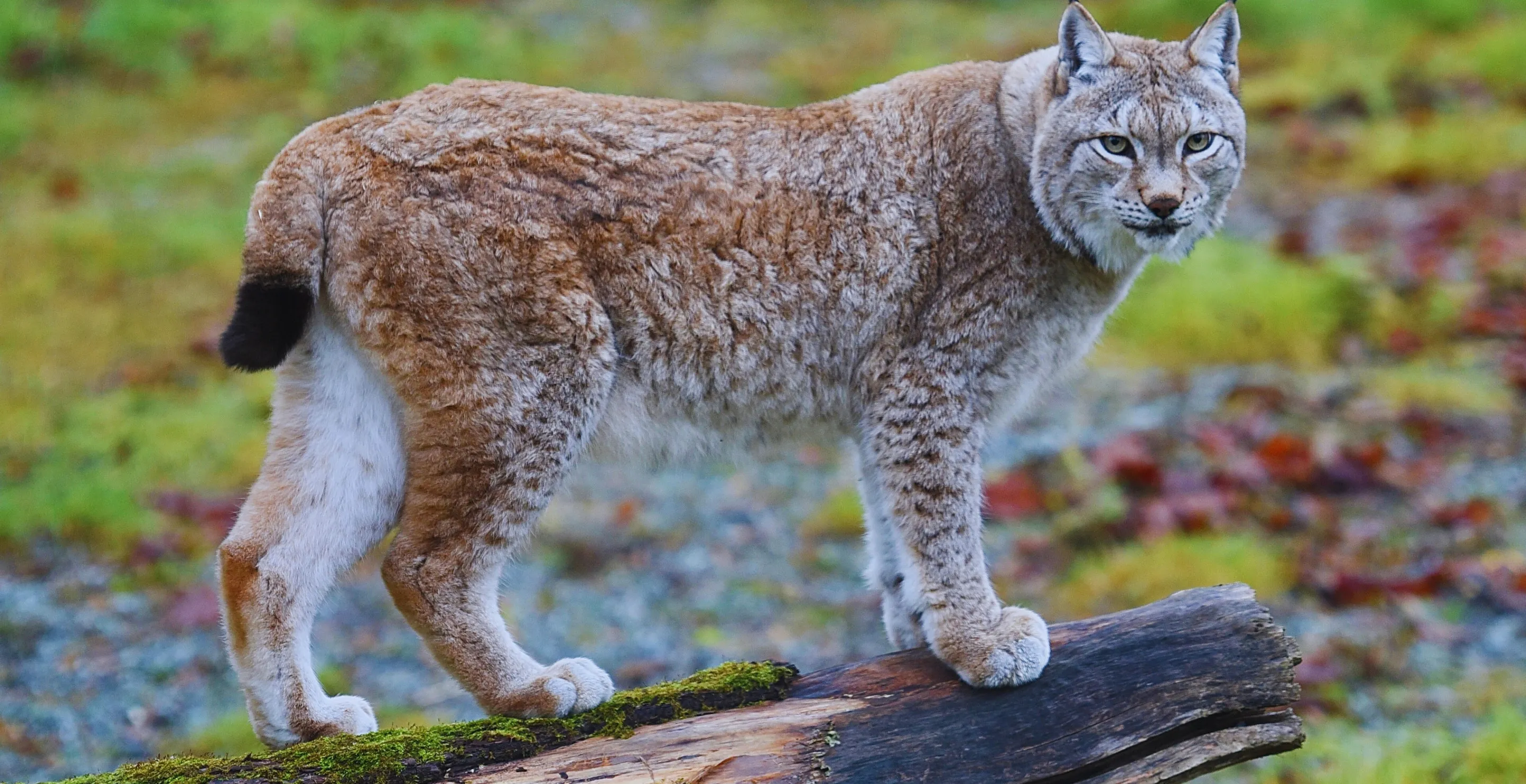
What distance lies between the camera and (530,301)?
A: 4.18m

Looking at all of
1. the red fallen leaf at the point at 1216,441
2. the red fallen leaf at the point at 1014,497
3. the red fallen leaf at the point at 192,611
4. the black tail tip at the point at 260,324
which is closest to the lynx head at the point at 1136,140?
the black tail tip at the point at 260,324

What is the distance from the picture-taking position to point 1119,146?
4.55 m

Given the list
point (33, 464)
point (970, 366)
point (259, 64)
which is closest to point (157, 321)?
point (33, 464)

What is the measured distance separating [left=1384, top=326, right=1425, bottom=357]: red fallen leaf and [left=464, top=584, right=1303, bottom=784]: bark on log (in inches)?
251

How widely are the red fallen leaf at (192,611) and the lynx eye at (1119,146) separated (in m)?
5.37

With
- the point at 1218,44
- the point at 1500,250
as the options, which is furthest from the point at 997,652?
the point at 1500,250

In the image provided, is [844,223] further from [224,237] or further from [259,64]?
[259,64]

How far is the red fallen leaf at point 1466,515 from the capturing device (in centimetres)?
788

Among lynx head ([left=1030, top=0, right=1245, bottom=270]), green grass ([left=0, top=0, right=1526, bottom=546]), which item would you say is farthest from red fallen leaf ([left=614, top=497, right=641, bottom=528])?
lynx head ([left=1030, top=0, right=1245, bottom=270])

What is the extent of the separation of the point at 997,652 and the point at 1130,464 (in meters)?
4.58

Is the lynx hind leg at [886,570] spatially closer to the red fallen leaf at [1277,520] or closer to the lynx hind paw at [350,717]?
the lynx hind paw at [350,717]

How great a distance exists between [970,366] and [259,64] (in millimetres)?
13333

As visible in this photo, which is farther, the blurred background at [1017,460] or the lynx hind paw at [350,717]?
the blurred background at [1017,460]

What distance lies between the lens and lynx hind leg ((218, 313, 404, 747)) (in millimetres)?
4152
